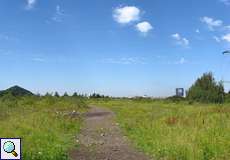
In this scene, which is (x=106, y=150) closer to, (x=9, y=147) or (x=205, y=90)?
(x=9, y=147)

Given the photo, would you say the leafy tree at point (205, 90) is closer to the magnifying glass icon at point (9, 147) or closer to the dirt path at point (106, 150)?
the dirt path at point (106, 150)

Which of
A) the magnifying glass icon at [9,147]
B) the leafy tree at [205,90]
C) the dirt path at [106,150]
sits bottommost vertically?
the dirt path at [106,150]

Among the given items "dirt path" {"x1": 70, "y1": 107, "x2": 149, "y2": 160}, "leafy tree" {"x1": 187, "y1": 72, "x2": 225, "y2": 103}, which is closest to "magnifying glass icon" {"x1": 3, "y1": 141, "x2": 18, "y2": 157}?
"dirt path" {"x1": 70, "y1": 107, "x2": 149, "y2": 160}

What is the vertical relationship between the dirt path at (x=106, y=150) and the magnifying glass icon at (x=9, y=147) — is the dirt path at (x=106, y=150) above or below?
below

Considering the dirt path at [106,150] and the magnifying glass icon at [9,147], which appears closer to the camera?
the magnifying glass icon at [9,147]

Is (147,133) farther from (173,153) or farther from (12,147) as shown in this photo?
(12,147)

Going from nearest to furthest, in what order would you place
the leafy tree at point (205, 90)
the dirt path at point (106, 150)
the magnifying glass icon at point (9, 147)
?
the magnifying glass icon at point (9, 147) → the dirt path at point (106, 150) → the leafy tree at point (205, 90)

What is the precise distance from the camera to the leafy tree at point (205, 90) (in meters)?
92.7

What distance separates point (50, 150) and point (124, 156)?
2282 millimetres

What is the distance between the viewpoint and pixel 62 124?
23.6 m

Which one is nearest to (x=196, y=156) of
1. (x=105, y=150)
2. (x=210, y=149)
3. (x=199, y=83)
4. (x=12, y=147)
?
(x=210, y=149)

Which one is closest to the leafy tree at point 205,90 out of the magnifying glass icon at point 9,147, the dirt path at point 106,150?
the dirt path at point 106,150

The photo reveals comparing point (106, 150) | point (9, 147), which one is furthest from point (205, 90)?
point (9, 147)

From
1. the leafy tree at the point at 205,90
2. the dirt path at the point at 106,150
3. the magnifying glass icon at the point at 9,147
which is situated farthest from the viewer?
the leafy tree at the point at 205,90
